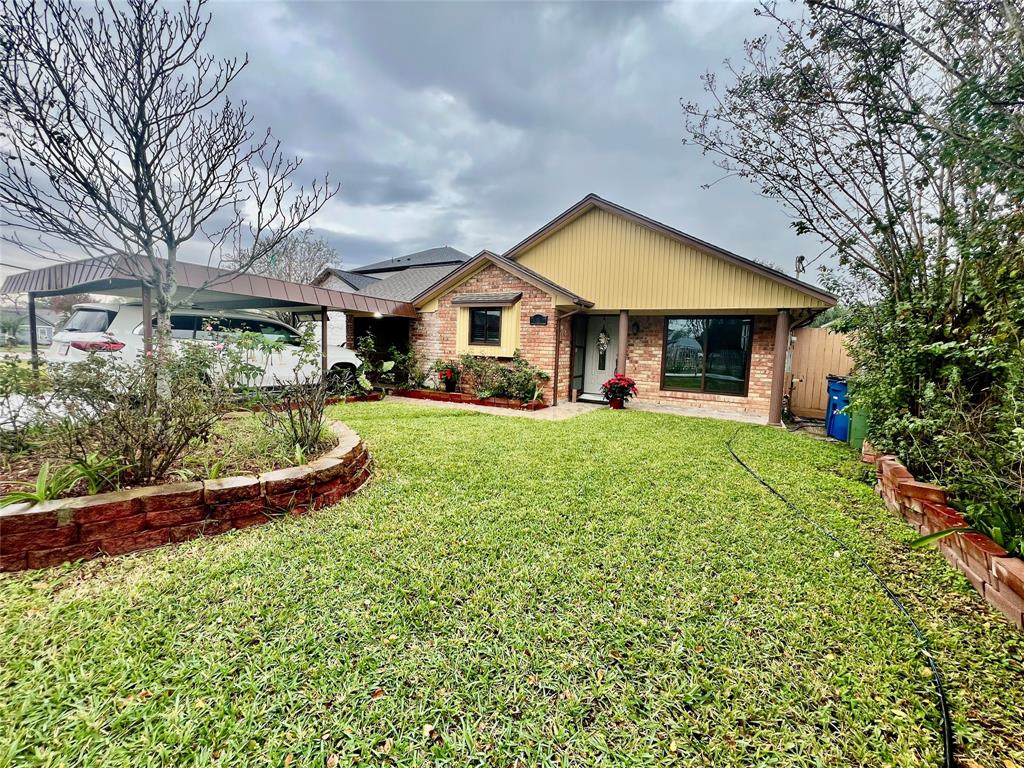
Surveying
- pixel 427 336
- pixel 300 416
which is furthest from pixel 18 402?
pixel 427 336

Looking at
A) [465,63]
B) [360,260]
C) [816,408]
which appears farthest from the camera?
[360,260]

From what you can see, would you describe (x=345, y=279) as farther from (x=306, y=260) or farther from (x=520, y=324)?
(x=520, y=324)

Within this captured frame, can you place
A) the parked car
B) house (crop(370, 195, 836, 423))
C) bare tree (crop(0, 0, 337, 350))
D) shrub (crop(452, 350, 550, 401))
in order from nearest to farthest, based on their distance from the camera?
bare tree (crop(0, 0, 337, 350)), the parked car, house (crop(370, 195, 836, 423)), shrub (crop(452, 350, 550, 401))

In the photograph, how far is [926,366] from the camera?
4297mm

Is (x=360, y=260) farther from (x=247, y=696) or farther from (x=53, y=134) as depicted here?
(x=247, y=696)

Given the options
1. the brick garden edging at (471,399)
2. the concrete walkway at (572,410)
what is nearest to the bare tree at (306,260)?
the brick garden edging at (471,399)

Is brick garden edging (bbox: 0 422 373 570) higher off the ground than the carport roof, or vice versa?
the carport roof

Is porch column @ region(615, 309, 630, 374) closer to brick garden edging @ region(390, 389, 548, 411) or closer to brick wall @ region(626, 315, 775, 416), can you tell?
brick wall @ region(626, 315, 775, 416)

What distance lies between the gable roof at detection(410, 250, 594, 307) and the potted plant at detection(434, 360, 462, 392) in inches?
80.9

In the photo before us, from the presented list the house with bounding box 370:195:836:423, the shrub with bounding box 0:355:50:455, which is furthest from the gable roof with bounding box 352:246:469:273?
the shrub with bounding box 0:355:50:455

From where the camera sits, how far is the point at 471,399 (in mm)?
10461

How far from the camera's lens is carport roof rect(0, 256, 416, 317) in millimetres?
5159

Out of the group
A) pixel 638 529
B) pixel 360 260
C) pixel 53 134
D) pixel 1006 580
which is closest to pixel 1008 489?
pixel 1006 580

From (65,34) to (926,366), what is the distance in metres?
8.72
